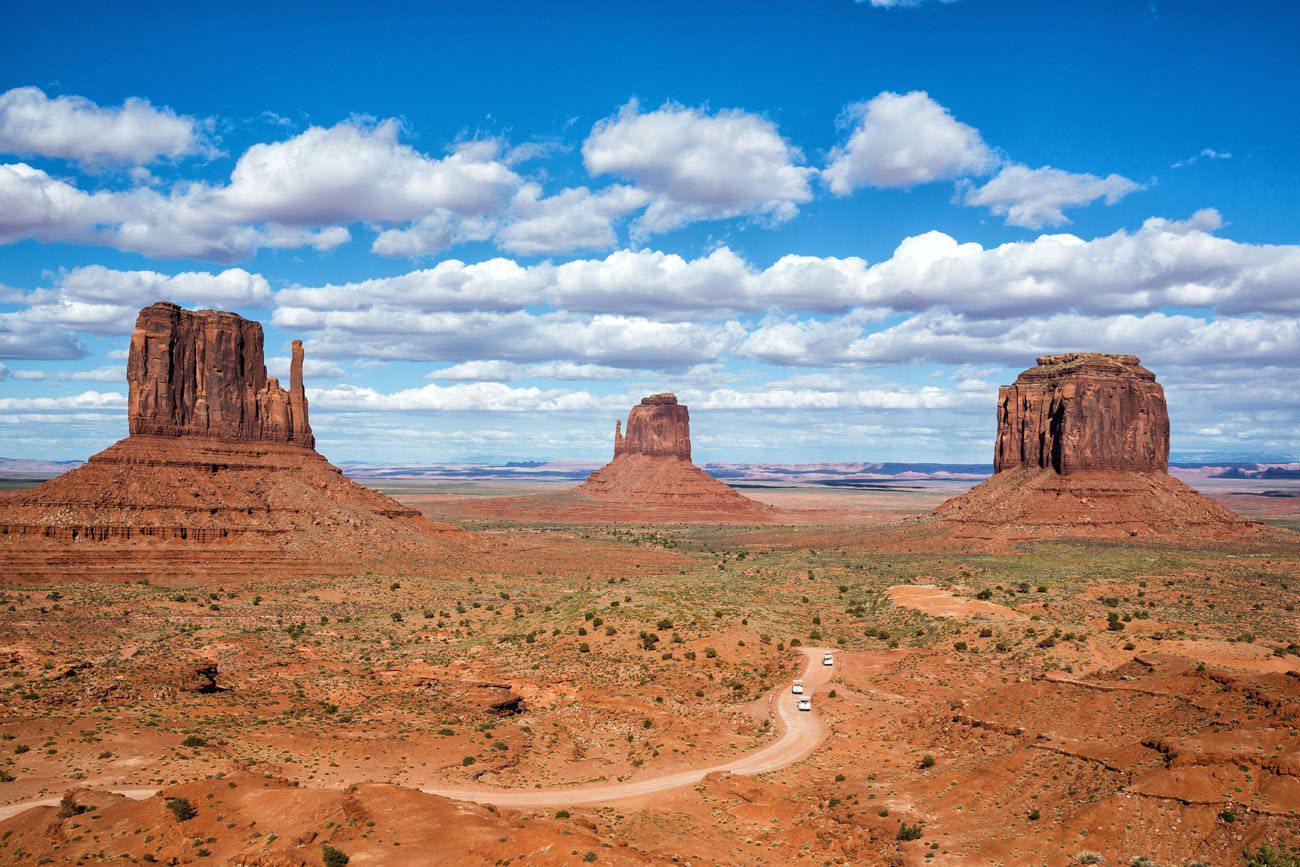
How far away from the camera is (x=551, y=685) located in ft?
161

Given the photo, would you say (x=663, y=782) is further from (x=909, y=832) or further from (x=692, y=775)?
(x=909, y=832)

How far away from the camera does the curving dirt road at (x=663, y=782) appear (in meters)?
33.9

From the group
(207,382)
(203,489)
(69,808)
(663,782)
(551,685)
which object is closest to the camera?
(69,808)

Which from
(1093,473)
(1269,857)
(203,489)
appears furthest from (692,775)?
(1093,473)

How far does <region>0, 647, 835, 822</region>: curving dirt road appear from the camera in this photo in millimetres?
33938

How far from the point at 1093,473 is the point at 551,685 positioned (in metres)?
110

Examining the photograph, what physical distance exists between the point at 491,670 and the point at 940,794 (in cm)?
2748

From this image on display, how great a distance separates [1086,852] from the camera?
27453mm

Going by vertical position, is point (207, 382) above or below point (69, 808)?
above

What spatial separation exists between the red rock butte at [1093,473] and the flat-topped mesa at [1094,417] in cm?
15

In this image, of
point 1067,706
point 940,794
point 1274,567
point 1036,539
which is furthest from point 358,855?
point 1036,539

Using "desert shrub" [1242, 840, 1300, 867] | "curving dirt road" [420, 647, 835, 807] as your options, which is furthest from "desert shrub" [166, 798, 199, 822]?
"desert shrub" [1242, 840, 1300, 867]

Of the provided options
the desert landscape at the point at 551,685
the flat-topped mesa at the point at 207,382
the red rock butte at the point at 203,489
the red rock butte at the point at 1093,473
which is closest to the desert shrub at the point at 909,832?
the desert landscape at the point at 551,685

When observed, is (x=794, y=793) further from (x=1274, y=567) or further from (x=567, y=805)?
(x=1274, y=567)
